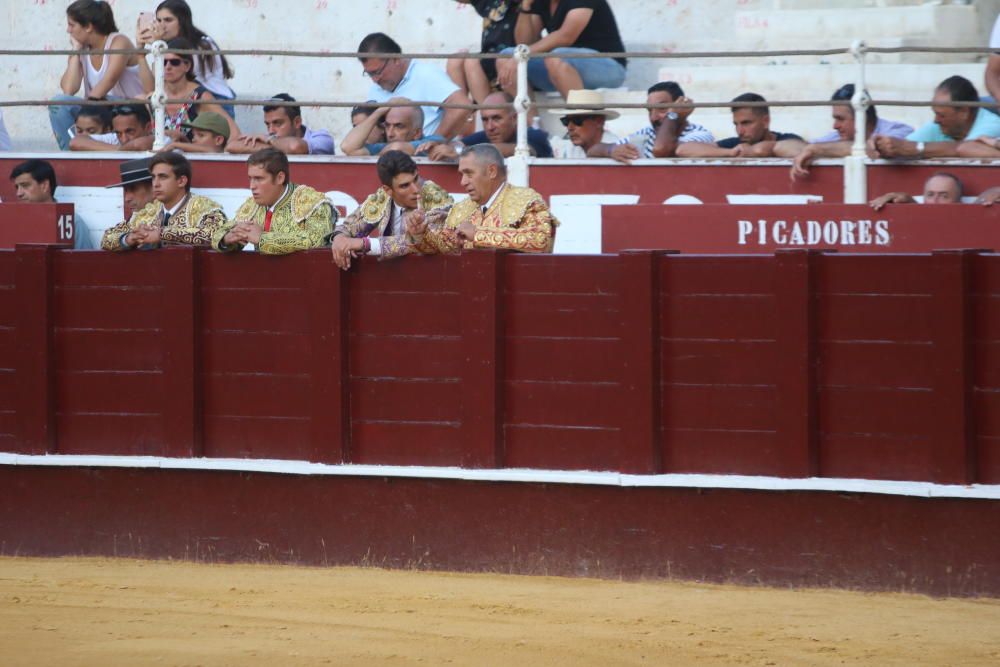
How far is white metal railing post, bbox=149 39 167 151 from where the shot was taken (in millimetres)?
8977

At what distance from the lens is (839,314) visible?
5891 mm

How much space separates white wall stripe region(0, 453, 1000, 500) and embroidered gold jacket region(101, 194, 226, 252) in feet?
2.96

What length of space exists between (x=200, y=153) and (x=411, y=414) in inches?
133

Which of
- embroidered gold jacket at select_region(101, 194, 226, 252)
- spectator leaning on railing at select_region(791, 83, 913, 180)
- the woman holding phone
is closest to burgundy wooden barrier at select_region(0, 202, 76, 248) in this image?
embroidered gold jacket at select_region(101, 194, 226, 252)

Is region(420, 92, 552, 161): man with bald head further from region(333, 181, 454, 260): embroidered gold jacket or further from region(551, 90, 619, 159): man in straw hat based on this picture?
region(333, 181, 454, 260): embroidered gold jacket

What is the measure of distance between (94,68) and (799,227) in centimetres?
480

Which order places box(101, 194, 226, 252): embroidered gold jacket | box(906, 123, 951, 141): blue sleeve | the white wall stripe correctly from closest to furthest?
the white wall stripe < box(101, 194, 226, 252): embroidered gold jacket < box(906, 123, 951, 141): blue sleeve

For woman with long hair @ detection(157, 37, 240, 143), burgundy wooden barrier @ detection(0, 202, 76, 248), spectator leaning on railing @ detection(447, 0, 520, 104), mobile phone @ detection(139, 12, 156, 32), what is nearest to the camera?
burgundy wooden barrier @ detection(0, 202, 76, 248)

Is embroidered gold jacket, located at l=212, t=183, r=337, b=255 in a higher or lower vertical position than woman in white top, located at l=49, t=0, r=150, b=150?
lower

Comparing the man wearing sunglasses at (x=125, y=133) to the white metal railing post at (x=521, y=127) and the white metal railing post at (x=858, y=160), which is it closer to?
the white metal railing post at (x=521, y=127)

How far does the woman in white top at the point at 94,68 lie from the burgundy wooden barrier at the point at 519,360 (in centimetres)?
341

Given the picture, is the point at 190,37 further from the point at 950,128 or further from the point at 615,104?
the point at 950,128

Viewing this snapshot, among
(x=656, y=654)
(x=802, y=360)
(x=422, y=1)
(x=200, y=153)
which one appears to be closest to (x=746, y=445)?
(x=802, y=360)

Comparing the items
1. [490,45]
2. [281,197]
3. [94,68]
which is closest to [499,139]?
[490,45]
